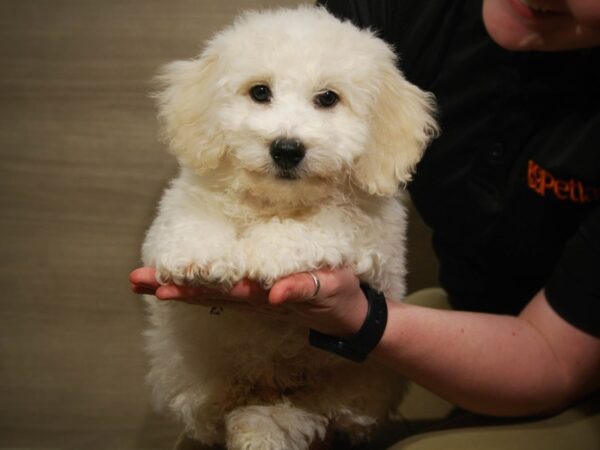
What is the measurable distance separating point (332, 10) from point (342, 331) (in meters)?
0.72

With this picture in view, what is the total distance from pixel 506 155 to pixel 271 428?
71 centimetres

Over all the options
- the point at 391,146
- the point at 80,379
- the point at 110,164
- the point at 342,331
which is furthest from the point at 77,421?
the point at 391,146

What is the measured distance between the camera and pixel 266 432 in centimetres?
95

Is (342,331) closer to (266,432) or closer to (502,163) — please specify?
(266,432)

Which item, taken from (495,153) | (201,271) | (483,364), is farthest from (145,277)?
(495,153)

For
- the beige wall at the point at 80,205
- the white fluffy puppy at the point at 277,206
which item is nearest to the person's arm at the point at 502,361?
the white fluffy puppy at the point at 277,206

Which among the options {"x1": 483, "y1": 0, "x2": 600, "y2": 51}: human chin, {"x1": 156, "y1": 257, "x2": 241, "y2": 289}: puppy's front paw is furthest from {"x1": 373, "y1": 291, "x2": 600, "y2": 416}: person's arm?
Answer: {"x1": 483, "y1": 0, "x2": 600, "y2": 51}: human chin

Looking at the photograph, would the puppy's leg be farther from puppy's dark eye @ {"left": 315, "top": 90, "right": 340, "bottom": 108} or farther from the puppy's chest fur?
puppy's dark eye @ {"left": 315, "top": 90, "right": 340, "bottom": 108}

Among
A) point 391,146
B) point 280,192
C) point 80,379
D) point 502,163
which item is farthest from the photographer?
point 80,379

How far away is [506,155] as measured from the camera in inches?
47.0

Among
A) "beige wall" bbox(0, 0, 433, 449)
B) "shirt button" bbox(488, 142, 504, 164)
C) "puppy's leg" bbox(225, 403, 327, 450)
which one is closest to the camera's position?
"puppy's leg" bbox(225, 403, 327, 450)

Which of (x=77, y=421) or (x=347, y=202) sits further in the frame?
(x=77, y=421)

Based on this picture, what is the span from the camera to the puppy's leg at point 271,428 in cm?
94

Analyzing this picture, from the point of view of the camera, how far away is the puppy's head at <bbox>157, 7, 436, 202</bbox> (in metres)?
0.91
